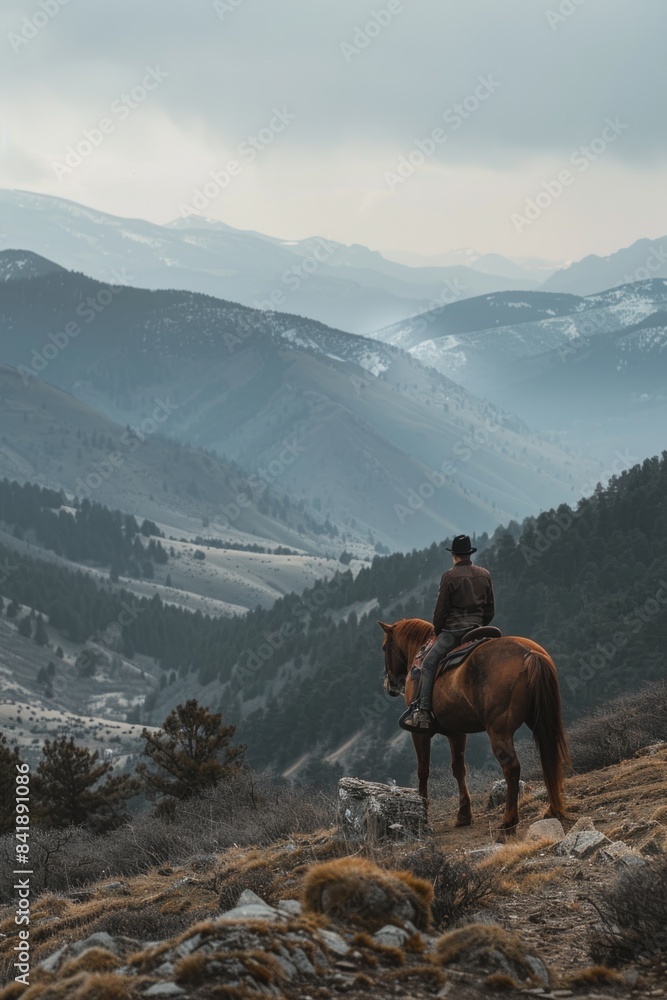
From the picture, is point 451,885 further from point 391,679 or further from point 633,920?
point 391,679

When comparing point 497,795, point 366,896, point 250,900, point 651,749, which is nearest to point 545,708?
point 497,795

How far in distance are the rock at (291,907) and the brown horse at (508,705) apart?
15.2ft

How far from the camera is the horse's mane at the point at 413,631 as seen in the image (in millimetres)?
18156

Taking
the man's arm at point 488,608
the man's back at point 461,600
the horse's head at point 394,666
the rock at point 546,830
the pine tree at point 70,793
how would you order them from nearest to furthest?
1. the rock at point 546,830
2. the man's back at point 461,600
3. the man's arm at point 488,608
4. the horse's head at point 394,666
5. the pine tree at point 70,793

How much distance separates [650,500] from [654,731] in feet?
353

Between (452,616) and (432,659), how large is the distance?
2.51 feet

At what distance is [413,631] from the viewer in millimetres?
18438

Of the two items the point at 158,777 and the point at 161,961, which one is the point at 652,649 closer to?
the point at 158,777

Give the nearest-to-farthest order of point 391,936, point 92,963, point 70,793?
point 92,963 → point 391,936 → point 70,793

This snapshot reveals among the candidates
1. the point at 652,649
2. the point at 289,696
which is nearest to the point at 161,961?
the point at 652,649

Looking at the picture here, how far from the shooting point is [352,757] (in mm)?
123375

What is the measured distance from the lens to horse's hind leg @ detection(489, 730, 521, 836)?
15.2 m

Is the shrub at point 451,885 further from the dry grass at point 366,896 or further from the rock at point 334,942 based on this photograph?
A: the rock at point 334,942

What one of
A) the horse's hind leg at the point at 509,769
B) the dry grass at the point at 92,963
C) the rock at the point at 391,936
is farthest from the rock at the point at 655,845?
the dry grass at the point at 92,963
